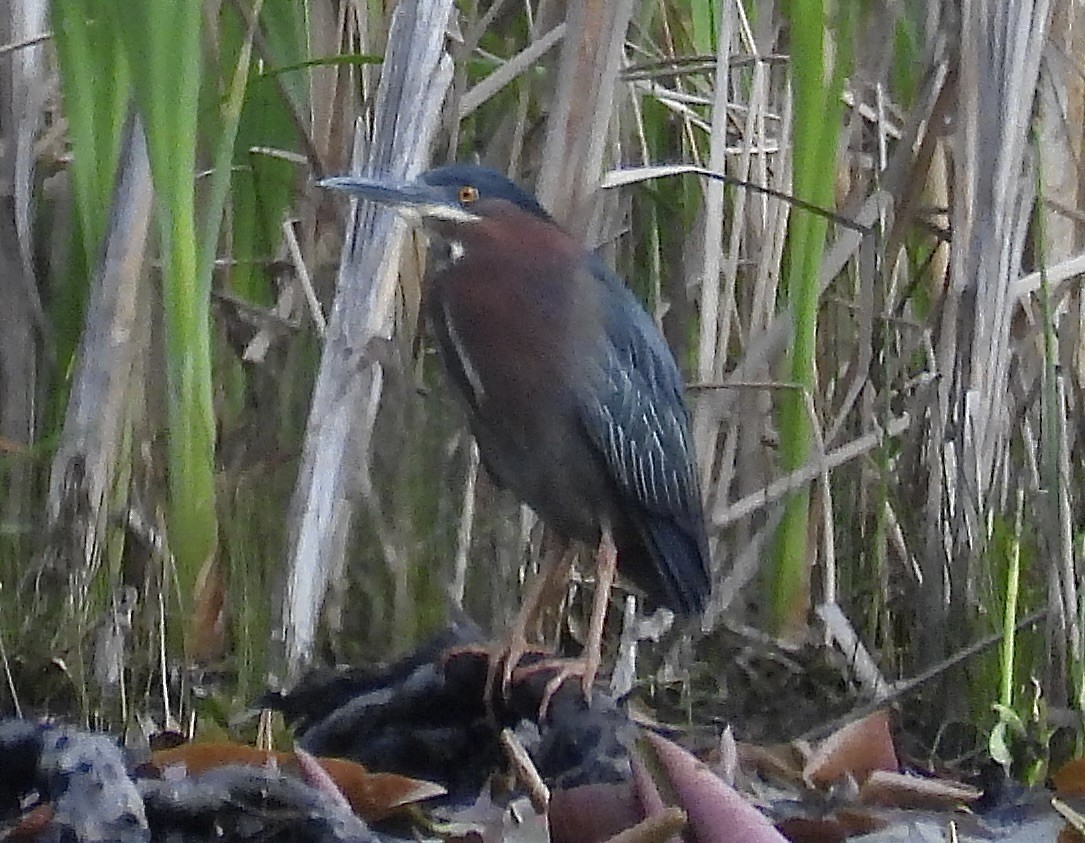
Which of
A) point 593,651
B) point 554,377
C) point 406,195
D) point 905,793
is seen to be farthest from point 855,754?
point 406,195

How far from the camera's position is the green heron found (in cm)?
108

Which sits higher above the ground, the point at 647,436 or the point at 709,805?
the point at 647,436

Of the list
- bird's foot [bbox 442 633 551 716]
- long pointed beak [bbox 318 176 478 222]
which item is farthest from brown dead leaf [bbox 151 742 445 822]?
long pointed beak [bbox 318 176 478 222]

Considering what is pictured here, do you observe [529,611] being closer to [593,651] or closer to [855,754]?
[593,651]

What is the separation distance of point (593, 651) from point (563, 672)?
0.15ft

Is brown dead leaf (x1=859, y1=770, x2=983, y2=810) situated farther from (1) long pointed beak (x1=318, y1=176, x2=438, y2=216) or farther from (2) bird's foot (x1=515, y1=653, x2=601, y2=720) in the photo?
(1) long pointed beak (x1=318, y1=176, x2=438, y2=216)

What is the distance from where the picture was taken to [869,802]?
948 mm

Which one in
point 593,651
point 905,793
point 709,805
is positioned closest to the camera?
point 709,805

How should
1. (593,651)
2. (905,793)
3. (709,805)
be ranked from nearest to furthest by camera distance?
(709,805), (905,793), (593,651)

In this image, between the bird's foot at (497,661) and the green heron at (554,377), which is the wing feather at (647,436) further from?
the bird's foot at (497,661)

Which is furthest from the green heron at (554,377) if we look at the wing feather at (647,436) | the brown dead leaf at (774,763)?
the brown dead leaf at (774,763)

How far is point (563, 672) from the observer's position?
3.38 ft

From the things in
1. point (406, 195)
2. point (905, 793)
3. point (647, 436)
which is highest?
point (406, 195)

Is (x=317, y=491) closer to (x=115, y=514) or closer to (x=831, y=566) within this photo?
(x=115, y=514)
